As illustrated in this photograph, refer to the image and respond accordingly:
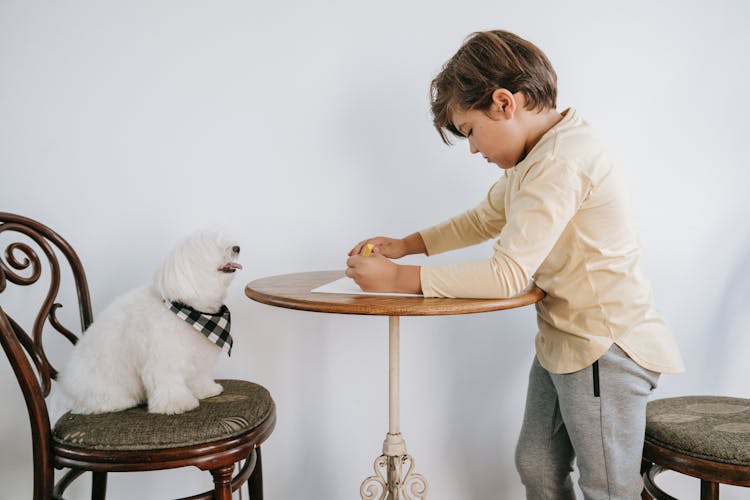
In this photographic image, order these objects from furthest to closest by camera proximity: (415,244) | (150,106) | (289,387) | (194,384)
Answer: (289,387)
(150,106)
(415,244)
(194,384)

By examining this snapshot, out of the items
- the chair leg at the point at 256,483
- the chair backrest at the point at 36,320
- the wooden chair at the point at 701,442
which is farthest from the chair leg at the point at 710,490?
the chair backrest at the point at 36,320

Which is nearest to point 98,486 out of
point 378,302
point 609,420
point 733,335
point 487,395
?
point 378,302

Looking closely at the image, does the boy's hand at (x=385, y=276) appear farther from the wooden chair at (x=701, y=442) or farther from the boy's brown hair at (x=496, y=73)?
the wooden chair at (x=701, y=442)

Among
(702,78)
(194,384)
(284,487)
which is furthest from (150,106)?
(702,78)

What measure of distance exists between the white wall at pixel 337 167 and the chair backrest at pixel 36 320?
0.89 ft

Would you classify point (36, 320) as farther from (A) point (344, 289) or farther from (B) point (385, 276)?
(B) point (385, 276)

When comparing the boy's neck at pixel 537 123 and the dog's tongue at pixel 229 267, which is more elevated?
the boy's neck at pixel 537 123

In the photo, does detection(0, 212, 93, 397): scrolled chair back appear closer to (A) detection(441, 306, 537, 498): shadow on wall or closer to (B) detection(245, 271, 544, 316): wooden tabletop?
(B) detection(245, 271, 544, 316): wooden tabletop

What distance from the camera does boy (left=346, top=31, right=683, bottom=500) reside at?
4.09 ft

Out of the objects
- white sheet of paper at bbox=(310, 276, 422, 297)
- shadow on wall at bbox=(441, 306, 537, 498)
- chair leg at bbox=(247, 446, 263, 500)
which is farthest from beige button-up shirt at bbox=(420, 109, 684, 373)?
chair leg at bbox=(247, 446, 263, 500)

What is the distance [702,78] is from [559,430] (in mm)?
1311

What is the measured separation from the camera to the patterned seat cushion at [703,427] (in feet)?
4.20

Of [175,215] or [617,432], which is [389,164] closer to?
[175,215]

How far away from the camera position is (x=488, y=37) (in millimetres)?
1376
